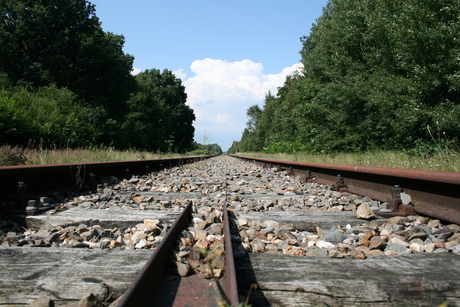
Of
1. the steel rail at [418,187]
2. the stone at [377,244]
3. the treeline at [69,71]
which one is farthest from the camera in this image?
the treeline at [69,71]

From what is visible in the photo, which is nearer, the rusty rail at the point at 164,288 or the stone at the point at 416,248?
the rusty rail at the point at 164,288

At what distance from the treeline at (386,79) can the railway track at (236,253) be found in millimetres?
3180

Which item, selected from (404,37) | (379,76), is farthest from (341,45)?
(404,37)

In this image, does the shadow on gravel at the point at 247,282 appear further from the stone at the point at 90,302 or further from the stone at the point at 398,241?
the stone at the point at 398,241

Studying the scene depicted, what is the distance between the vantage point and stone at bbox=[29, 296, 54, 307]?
1.26 m

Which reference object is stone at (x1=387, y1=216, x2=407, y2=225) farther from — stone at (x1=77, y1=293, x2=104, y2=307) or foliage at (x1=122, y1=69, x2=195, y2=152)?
foliage at (x1=122, y1=69, x2=195, y2=152)

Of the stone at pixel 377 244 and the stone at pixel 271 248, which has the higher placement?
the stone at pixel 377 244

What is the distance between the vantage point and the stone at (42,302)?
4.14 ft

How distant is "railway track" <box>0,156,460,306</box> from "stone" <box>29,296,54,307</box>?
41 mm

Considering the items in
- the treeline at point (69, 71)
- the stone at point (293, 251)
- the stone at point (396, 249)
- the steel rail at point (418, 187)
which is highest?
the treeline at point (69, 71)

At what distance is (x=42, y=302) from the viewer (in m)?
1.27

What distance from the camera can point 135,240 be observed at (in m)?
2.28

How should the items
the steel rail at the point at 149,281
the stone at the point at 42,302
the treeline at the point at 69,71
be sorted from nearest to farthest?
the steel rail at the point at 149,281 < the stone at the point at 42,302 < the treeline at the point at 69,71

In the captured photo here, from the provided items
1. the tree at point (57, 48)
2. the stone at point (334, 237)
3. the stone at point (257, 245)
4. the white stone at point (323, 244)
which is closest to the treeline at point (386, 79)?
the stone at point (334, 237)
